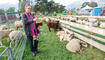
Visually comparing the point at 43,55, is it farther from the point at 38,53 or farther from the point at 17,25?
the point at 17,25

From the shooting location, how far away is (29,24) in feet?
9.09

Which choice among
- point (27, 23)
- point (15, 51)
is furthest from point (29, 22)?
point (15, 51)

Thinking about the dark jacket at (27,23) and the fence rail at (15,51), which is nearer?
the fence rail at (15,51)

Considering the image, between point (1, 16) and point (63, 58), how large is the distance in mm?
9559

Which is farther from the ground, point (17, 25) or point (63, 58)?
point (17, 25)

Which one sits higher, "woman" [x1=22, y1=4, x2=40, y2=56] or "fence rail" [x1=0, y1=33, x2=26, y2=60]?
"woman" [x1=22, y1=4, x2=40, y2=56]

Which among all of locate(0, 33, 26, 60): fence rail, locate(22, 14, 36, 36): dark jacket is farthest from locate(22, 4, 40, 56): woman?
locate(0, 33, 26, 60): fence rail

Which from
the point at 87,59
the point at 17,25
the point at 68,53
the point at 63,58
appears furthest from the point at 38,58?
the point at 17,25

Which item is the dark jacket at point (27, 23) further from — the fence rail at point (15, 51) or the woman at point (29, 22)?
the fence rail at point (15, 51)

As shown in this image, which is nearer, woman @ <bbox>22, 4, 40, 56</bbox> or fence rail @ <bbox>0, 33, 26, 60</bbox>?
fence rail @ <bbox>0, 33, 26, 60</bbox>

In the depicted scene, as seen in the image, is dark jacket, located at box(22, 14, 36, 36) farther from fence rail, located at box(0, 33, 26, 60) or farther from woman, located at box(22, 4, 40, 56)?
fence rail, located at box(0, 33, 26, 60)

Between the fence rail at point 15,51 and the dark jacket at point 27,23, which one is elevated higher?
the dark jacket at point 27,23

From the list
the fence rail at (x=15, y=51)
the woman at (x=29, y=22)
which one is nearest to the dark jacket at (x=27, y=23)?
the woman at (x=29, y=22)

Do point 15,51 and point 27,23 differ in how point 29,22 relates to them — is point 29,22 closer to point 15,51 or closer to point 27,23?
point 27,23
